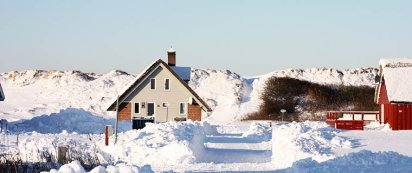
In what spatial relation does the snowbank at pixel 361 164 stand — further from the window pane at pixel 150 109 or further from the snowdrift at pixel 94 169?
the window pane at pixel 150 109

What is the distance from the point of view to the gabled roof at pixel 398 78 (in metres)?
40.4

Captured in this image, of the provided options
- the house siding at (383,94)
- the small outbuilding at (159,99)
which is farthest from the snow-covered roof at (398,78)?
the small outbuilding at (159,99)

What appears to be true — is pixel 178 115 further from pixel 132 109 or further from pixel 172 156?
pixel 172 156

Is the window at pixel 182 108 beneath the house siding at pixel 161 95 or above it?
beneath

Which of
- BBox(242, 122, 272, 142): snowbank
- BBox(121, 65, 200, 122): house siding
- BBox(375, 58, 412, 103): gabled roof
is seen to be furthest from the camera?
BBox(121, 65, 200, 122): house siding

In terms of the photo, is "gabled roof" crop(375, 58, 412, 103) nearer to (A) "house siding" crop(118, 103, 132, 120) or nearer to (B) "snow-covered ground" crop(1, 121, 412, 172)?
(B) "snow-covered ground" crop(1, 121, 412, 172)

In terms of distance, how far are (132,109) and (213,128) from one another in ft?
36.3

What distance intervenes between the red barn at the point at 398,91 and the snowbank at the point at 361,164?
67.6 feet

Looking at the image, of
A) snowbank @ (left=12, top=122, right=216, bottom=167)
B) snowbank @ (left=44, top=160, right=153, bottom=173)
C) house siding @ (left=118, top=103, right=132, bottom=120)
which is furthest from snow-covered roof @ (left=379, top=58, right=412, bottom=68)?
snowbank @ (left=44, top=160, right=153, bottom=173)

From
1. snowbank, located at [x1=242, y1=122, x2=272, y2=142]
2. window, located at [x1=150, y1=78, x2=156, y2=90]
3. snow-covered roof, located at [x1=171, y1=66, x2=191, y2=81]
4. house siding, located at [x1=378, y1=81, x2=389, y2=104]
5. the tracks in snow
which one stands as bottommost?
the tracks in snow

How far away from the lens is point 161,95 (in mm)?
51531

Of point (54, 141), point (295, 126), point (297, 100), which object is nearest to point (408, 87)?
point (295, 126)

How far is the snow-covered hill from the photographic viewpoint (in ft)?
237

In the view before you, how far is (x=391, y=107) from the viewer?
41.8 m
